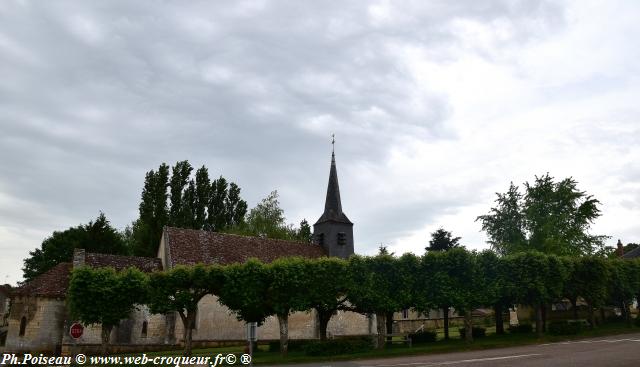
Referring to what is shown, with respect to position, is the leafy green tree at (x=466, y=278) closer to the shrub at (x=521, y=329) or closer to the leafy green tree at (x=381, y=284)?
the leafy green tree at (x=381, y=284)

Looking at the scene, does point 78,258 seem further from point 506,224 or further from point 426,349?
point 506,224

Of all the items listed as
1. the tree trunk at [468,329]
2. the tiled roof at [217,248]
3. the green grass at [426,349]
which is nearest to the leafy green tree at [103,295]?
the green grass at [426,349]

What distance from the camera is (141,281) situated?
107ft

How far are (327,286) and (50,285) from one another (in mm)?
22970

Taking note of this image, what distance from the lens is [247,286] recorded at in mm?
32469

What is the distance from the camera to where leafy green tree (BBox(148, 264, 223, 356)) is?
31906mm

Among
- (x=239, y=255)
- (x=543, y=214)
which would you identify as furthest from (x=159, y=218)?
(x=543, y=214)

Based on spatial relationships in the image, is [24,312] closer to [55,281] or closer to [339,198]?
[55,281]

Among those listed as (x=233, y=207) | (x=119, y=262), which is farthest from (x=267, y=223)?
(x=119, y=262)

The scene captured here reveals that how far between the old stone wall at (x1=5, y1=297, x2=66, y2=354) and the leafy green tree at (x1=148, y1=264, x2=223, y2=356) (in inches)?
410

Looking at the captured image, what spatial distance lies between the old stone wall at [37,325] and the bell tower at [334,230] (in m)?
27.4

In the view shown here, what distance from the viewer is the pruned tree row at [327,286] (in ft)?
105

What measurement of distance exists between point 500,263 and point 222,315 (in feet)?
79.2

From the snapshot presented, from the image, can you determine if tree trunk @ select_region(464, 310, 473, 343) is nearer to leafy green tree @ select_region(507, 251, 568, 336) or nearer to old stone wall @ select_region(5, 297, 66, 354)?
leafy green tree @ select_region(507, 251, 568, 336)
